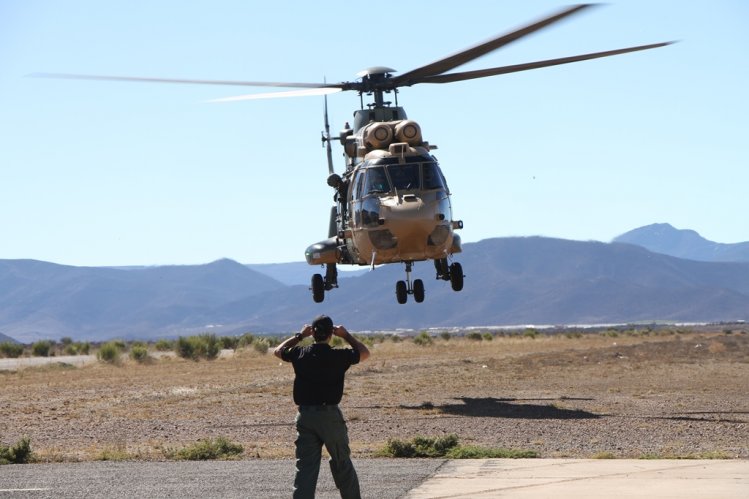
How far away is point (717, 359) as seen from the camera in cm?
4559

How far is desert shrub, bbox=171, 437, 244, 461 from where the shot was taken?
17.0 m

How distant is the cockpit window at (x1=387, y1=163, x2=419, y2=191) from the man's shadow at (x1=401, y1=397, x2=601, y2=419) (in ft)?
15.2

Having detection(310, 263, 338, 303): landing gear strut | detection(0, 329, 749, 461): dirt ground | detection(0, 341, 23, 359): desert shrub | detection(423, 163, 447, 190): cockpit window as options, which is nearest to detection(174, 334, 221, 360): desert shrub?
detection(0, 329, 749, 461): dirt ground

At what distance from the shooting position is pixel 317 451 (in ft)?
37.4

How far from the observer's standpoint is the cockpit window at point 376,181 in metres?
26.5

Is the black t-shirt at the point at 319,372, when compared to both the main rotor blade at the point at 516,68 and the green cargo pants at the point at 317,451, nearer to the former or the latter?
the green cargo pants at the point at 317,451

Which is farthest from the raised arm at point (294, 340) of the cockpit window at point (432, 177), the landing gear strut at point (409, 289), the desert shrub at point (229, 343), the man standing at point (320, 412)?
the desert shrub at point (229, 343)

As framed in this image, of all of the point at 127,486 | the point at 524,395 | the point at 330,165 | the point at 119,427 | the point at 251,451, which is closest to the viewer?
the point at 127,486

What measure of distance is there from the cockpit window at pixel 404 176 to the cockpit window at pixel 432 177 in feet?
0.69

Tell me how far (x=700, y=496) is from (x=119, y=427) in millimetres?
13101

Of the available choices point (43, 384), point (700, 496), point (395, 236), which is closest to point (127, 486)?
point (700, 496)

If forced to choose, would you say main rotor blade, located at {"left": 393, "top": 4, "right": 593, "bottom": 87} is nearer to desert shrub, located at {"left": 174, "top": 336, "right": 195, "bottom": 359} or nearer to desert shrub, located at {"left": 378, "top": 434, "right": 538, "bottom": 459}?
desert shrub, located at {"left": 378, "top": 434, "right": 538, "bottom": 459}

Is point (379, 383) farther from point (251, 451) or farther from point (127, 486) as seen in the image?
point (127, 486)

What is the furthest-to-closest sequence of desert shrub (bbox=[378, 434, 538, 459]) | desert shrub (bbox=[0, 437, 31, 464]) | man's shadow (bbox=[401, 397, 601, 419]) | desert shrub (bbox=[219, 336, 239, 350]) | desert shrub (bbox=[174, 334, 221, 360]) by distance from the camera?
desert shrub (bbox=[219, 336, 239, 350]) → desert shrub (bbox=[174, 334, 221, 360]) → man's shadow (bbox=[401, 397, 601, 419]) → desert shrub (bbox=[0, 437, 31, 464]) → desert shrub (bbox=[378, 434, 538, 459])
